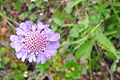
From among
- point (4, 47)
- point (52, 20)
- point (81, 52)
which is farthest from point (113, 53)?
point (4, 47)

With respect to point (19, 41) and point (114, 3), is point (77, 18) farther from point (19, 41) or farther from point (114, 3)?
point (19, 41)

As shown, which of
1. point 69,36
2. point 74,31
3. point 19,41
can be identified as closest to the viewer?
point 19,41

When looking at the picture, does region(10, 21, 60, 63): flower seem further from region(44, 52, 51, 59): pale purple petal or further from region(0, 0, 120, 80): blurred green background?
region(0, 0, 120, 80): blurred green background

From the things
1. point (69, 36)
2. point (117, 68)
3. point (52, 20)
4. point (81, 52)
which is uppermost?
point (52, 20)

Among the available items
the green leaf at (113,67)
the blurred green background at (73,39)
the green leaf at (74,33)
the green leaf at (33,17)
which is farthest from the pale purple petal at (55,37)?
the green leaf at (33,17)

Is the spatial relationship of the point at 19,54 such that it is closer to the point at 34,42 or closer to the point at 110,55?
the point at 34,42

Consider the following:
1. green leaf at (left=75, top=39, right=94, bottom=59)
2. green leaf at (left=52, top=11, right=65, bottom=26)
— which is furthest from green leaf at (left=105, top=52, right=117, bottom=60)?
green leaf at (left=52, top=11, right=65, bottom=26)

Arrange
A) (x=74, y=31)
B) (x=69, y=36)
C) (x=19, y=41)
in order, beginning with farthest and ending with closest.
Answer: (x=69, y=36) < (x=74, y=31) < (x=19, y=41)

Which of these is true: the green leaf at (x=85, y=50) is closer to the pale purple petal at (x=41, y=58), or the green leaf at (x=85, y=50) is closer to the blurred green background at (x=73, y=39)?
the blurred green background at (x=73, y=39)
